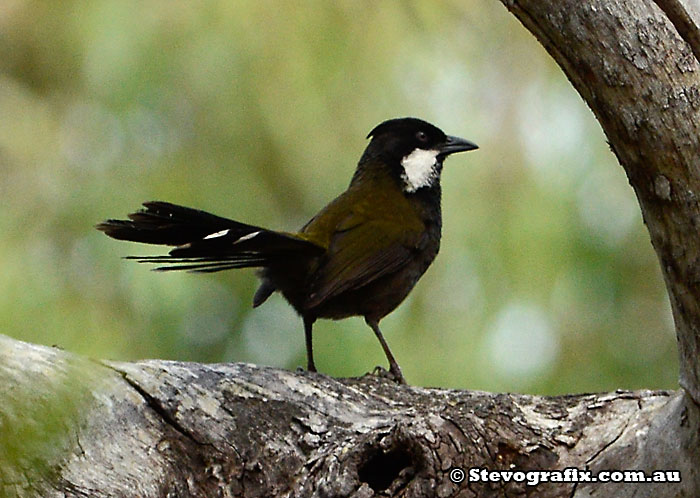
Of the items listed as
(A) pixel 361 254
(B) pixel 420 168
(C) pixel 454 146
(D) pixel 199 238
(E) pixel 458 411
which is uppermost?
(C) pixel 454 146

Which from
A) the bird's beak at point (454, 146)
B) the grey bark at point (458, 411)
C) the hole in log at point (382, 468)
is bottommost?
the hole in log at point (382, 468)

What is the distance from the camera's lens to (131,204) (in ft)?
13.2

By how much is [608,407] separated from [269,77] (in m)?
1.56

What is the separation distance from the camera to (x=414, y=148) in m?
5.06

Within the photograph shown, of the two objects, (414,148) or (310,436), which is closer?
(310,436)

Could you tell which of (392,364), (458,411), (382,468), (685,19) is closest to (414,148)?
(392,364)

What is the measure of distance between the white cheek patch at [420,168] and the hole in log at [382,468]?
234 cm

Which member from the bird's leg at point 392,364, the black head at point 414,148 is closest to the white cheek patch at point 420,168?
the black head at point 414,148

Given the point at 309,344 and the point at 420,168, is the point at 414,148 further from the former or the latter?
the point at 309,344

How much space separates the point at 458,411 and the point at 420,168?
7.53 ft

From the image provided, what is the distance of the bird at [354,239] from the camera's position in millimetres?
3498

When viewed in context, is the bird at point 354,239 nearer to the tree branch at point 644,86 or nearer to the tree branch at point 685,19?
the tree branch at point 644,86

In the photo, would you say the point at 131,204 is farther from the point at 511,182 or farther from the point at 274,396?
the point at 511,182

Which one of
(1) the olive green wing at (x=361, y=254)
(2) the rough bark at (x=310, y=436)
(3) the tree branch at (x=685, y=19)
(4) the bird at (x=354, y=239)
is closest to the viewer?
(3) the tree branch at (x=685, y=19)
